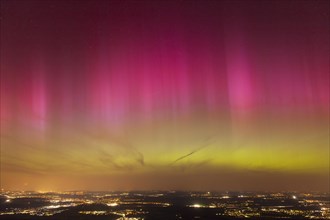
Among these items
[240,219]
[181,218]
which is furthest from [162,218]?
[240,219]

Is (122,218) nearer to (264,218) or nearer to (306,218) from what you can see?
(264,218)

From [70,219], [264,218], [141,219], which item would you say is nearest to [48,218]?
[70,219]

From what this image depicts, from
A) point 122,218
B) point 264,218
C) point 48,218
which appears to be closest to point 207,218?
point 264,218

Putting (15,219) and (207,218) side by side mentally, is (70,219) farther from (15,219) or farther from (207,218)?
(207,218)

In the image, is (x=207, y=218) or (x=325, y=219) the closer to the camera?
(x=325, y=219)

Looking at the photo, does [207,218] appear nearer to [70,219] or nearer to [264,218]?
[264,218]
